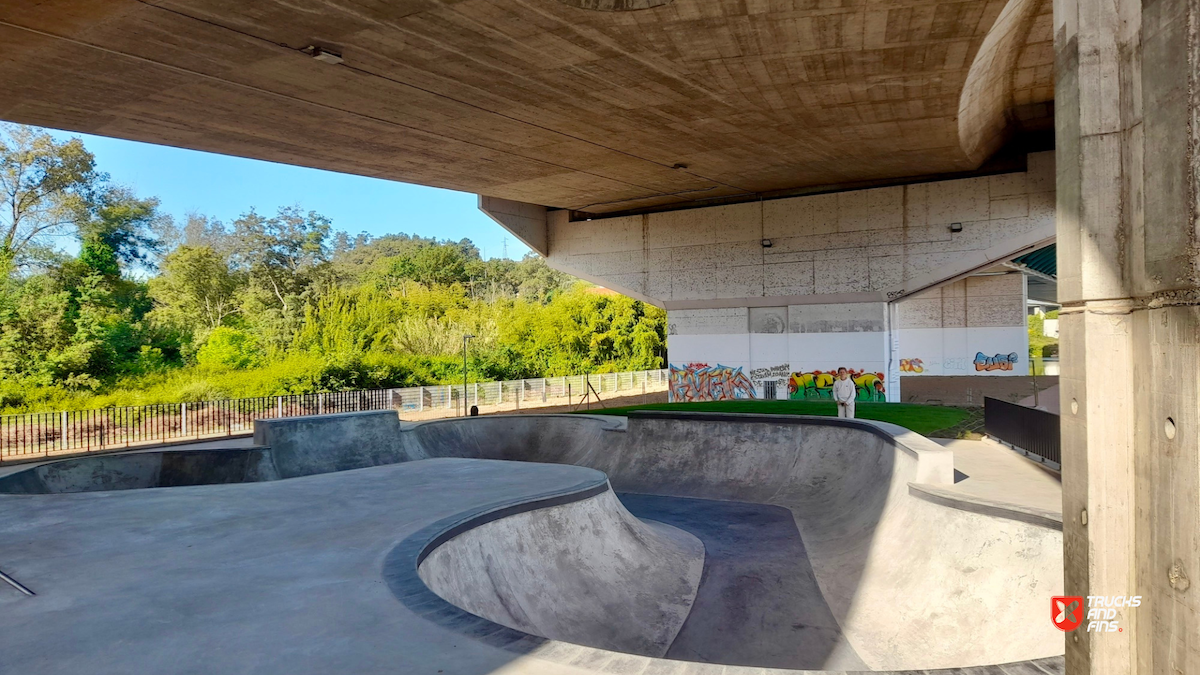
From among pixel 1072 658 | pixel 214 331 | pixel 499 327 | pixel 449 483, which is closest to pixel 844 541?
pixel 449 483

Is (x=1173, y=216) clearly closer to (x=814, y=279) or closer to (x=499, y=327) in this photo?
(x=814, y=279)

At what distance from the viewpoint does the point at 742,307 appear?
31125 millimetres

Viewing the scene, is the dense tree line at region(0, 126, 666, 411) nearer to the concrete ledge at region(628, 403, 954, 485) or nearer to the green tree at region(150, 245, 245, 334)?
the green tree at region(150, 245, 245, 334)

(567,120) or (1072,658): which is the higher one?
(567,120)

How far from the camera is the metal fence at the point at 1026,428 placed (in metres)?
13.2

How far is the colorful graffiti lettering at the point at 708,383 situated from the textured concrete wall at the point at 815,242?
9.20 ft

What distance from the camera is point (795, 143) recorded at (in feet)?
69.6

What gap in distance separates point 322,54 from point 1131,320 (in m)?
13.3

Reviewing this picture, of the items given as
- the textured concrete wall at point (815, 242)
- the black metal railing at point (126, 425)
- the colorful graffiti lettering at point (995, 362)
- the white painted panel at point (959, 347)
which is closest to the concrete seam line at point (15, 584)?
the black metal railing at point (126, 425)

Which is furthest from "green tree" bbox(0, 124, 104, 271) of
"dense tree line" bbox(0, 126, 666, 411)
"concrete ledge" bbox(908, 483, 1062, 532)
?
"concrete ledge" bbox(908, 483, 1062, 532)

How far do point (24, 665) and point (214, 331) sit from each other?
147 ft

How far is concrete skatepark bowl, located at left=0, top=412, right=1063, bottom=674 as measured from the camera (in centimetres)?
726

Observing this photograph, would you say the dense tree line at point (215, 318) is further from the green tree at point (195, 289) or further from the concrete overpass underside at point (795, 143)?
the concrete overpass underside at point (795, 143)

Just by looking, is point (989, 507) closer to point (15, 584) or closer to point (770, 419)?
point (770, 419)
